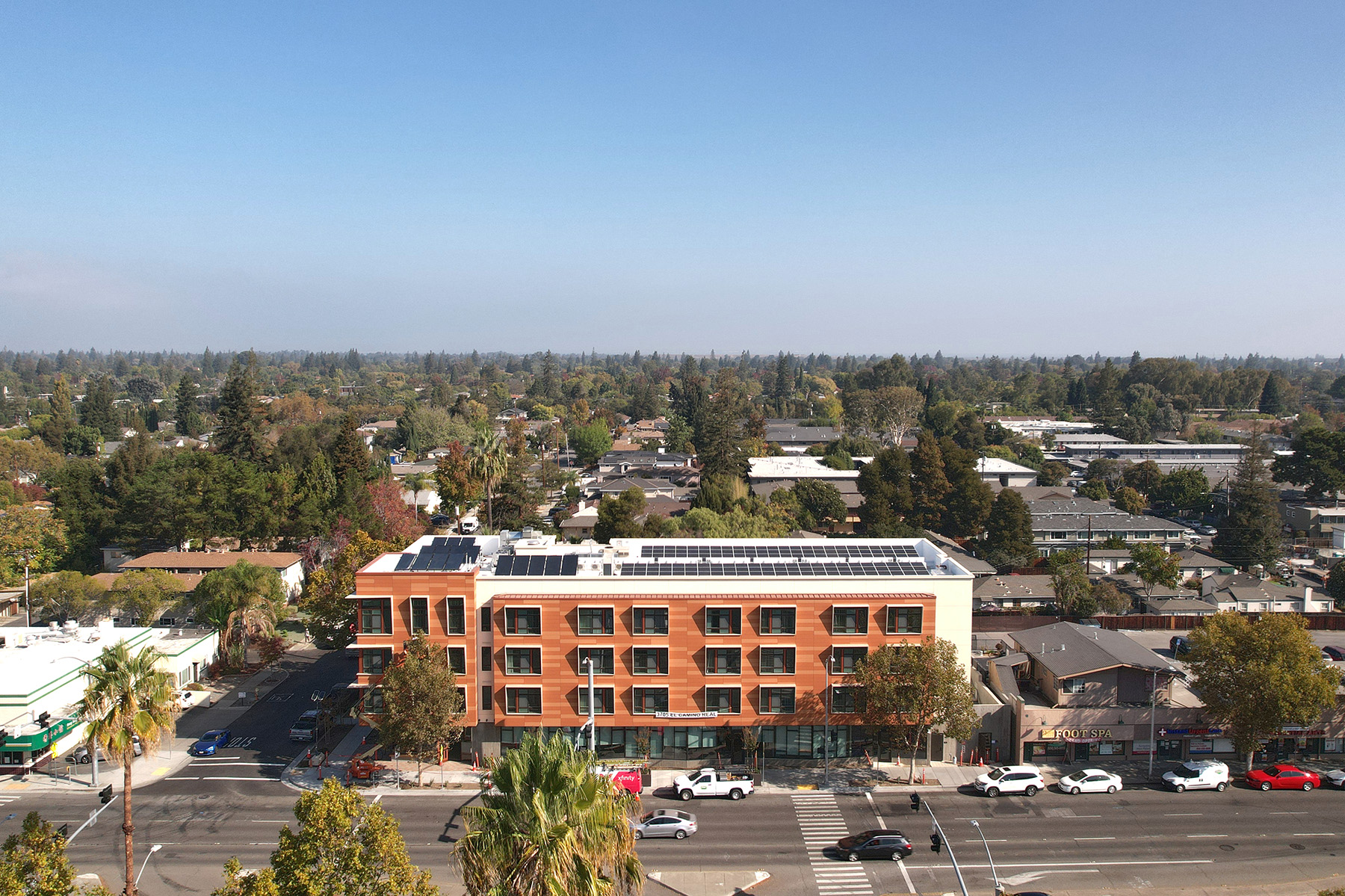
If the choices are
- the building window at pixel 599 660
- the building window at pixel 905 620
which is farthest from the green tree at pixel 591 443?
the building window at pixel 905 620

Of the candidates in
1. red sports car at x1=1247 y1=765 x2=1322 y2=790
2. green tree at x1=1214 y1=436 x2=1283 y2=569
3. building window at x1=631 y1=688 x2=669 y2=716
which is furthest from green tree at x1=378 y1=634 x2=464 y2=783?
green tree at x1=1214 y1=436 x2=1283 y2=569

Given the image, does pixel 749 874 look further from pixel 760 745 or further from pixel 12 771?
pixel 12 771

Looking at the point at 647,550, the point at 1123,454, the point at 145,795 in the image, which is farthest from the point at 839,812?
the point at 1123,454

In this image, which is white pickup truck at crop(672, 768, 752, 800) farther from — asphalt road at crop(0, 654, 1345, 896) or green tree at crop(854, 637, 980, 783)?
green tree at crop(854, 637, 980, 783)

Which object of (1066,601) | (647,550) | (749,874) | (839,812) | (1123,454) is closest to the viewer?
(749,874)

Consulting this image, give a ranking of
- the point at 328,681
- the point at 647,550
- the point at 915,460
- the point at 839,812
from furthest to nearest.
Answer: the point at 915,460 → the point at 328,681 → the point at 647,550 → the point at 839,812

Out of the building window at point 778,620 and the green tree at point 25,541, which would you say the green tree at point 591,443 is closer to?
the green tree at point 25,541

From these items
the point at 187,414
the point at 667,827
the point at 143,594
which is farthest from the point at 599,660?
the point at 187,414
